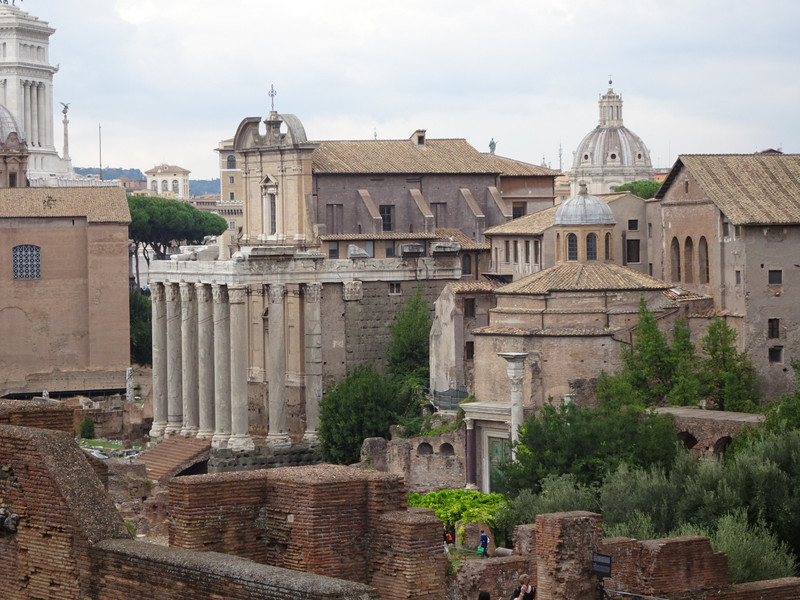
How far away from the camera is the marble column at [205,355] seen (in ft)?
198

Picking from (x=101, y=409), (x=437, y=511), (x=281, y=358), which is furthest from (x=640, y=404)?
(x=101, y=409)

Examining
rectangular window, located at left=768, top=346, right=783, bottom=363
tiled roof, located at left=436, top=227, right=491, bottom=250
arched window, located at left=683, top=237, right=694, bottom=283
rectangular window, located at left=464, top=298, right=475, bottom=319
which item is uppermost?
tiled roof, located at left=436, top=227, right=491, bottom=250

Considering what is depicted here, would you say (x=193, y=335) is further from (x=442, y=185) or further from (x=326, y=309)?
(x=442, y=185)

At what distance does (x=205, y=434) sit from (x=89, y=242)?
2374 cm

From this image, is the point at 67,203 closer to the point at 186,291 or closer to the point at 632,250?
the point at 186,291

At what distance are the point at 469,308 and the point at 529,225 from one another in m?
3.82

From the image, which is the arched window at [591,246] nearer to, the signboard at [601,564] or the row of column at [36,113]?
the signboard at [601,564]

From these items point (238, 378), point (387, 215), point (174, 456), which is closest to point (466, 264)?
point (387, 215)

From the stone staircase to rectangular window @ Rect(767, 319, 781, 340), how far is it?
19303 millimetres

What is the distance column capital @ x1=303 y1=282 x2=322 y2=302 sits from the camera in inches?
2344

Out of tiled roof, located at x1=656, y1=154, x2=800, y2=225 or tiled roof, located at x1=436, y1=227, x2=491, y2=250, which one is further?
tiled roof, located at x1=436, y1=227, x2=491, y2=250

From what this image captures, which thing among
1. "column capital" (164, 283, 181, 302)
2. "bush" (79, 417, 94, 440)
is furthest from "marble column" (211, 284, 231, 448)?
"bush" (79, 417, 94, 440)

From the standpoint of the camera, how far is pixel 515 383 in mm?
48406

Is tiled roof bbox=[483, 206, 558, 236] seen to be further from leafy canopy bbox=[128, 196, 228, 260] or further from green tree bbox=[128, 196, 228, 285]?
leafy canopy bbox=[128, 196, 228, 260]
